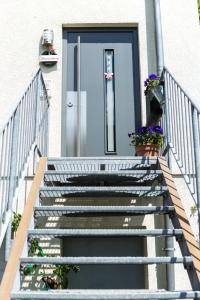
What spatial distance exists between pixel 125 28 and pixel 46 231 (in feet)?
12.2

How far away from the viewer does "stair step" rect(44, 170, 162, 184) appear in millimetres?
3842

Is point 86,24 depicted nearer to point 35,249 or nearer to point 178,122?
point 178,122

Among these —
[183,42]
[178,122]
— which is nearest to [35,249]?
[178,122]

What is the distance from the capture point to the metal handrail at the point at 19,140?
288 cm

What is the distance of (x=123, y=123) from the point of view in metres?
5.55

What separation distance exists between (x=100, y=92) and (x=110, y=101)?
18 cm

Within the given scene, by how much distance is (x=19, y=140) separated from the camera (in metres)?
3.44

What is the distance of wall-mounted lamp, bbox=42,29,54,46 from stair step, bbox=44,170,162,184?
220 cm

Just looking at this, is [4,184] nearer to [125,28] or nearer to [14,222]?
[14,222]

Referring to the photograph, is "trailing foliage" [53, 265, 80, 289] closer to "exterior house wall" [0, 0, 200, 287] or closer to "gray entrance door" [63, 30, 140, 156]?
"gray entrance door" [63, 30, 140, 156]

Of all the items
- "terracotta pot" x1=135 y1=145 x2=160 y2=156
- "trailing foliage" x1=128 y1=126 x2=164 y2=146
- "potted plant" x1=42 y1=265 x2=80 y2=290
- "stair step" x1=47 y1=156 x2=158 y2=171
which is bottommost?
"potted plant" x1=42 y1=265 x2=80 y2=290

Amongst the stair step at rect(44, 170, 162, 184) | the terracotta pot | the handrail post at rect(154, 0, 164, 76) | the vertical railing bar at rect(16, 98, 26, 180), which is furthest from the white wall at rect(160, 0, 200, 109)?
the vertical railing bar at rect(16, 98, 26, 180)

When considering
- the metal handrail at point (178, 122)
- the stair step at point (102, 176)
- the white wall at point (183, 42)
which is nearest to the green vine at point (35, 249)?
the stair step at point (102, 176)

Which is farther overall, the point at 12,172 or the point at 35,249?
the point at 35,249
